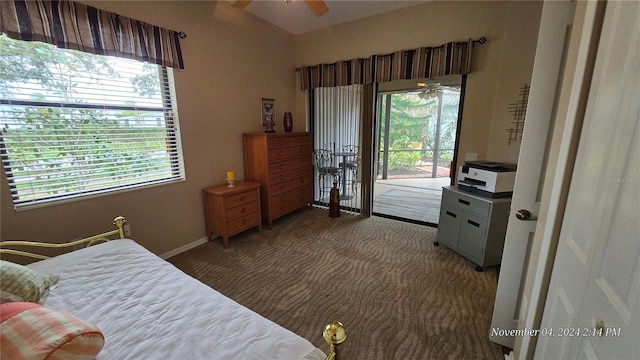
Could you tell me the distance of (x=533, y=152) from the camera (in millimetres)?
1311

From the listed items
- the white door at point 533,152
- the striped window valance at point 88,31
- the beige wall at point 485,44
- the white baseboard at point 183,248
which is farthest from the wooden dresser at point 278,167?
the white door at point 533,152

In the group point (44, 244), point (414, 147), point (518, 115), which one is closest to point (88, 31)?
point (44, 244)

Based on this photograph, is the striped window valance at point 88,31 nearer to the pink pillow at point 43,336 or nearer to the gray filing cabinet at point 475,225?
the pink pillow at point 43,336

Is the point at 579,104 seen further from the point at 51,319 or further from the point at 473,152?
the point at 473,152

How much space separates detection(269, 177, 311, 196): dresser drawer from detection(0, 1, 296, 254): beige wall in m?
0.51

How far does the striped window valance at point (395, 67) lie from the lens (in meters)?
2.88

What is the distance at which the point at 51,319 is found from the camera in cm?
82

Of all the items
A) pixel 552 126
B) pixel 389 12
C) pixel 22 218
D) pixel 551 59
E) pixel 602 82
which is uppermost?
pixel 389 12

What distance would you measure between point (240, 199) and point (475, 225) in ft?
8.27

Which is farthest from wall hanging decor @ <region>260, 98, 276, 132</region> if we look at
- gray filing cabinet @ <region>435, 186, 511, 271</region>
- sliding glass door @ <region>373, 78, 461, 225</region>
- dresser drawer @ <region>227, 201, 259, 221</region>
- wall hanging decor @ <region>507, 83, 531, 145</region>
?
wall hanging decor @ <region>507, 83, 531, 145</region>

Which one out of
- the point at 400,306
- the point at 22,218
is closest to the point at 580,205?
the point at 400,306

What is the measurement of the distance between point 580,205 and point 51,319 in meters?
1.83

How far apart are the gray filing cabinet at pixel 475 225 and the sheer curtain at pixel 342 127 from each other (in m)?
1.52

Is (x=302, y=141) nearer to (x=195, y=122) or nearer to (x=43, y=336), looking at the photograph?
(x=195, y=122)
